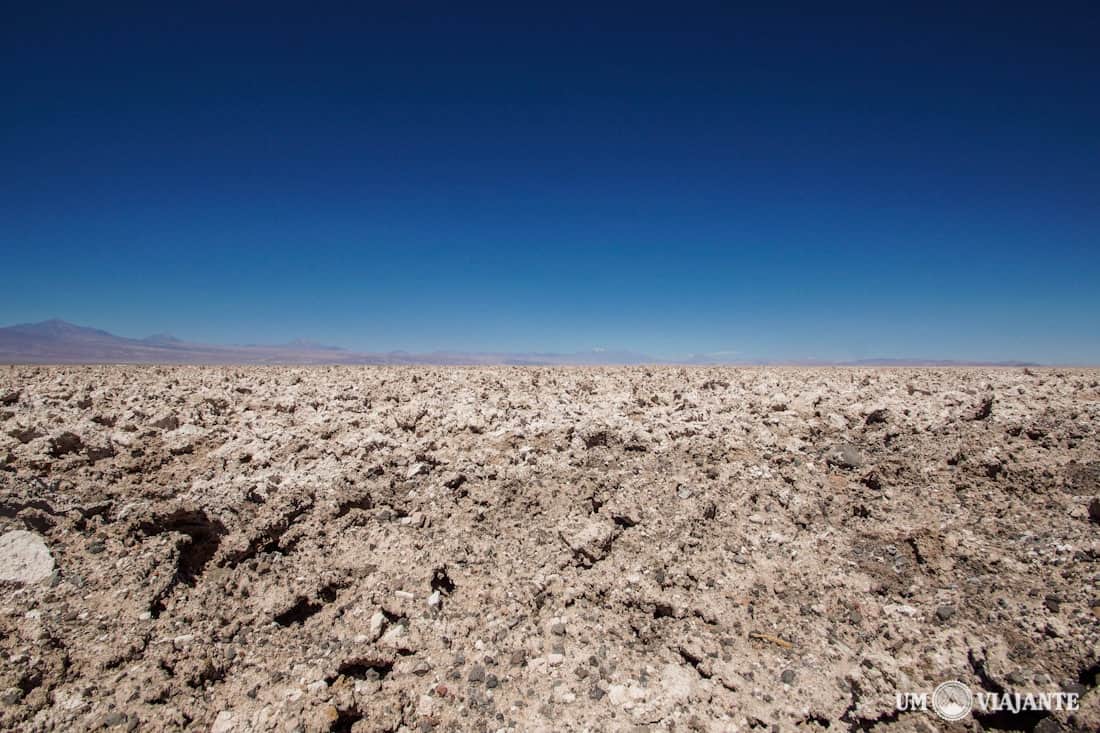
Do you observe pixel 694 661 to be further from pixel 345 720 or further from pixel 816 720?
pixel 345 720

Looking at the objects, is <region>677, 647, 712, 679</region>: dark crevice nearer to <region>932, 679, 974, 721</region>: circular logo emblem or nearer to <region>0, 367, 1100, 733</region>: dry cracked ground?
<region>0, 367, 1100, 733</region>: dry cracked ground

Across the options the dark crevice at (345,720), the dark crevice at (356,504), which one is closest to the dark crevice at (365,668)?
the dark crevice at (345,720)

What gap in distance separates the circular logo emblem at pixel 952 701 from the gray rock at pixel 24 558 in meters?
6.67

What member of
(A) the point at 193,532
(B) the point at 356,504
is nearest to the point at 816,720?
(B) the point at 356,504

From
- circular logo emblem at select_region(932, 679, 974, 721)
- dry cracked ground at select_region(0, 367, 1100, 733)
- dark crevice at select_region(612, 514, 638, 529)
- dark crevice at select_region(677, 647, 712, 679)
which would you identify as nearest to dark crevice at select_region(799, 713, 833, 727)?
dry cracked ground at select_region(0, 367, 1100, 733)

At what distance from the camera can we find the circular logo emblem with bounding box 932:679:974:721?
350 centimetres

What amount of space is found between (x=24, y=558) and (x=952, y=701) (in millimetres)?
7007

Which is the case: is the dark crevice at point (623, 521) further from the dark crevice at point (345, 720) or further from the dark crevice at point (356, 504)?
the dark crevice at point (345, 720)

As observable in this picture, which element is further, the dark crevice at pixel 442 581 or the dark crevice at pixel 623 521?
the dark crevice at pixel 623 521

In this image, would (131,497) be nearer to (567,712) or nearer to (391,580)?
(391,580)

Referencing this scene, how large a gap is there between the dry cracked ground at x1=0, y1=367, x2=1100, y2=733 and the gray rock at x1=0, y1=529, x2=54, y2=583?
18mm

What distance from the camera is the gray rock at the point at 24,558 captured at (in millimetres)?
3811

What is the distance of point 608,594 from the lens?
4383 millimetres

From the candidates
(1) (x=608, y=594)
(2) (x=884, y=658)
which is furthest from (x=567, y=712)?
(2) (x=884, y=658)
